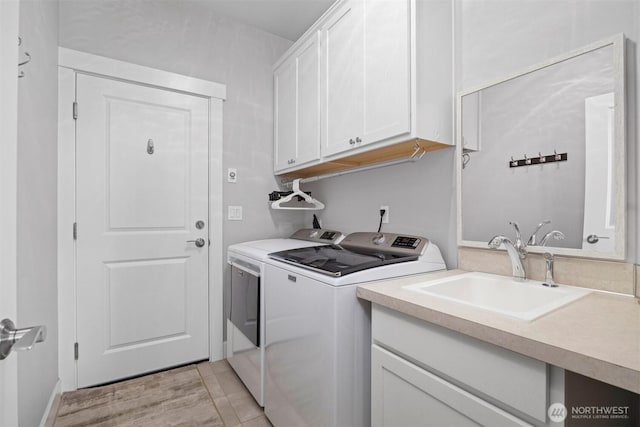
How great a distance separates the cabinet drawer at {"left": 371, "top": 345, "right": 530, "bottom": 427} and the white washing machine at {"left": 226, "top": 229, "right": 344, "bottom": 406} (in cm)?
78

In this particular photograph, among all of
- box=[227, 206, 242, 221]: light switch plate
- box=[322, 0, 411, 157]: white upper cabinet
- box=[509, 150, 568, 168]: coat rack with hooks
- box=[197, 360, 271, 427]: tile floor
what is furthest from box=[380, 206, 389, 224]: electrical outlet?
box=[197, 360, 271, 427]: tile floor

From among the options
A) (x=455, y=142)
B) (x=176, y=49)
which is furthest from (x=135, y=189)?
(x=455, y=142)

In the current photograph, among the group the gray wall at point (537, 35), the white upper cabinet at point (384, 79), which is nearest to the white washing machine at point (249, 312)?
the white upper cabinet at point (384, 79)

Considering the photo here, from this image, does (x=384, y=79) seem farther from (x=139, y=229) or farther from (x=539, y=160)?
(x=139, y=229)

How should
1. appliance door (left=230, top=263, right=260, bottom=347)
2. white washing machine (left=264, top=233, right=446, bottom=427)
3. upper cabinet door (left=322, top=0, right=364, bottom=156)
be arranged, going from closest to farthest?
white washing machine (left=264, top=233, right=446, bottom=427)
upper cabinet door (left=322, top=0, right=364, bottom=156)
appliance door (left=230, top=263, right=260, bottom=347)

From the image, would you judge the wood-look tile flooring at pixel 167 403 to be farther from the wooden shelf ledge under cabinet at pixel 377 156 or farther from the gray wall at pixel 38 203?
the wooden shelf ledge under cabinet at pixel 377 156

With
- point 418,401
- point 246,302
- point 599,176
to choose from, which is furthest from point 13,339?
point 599,176

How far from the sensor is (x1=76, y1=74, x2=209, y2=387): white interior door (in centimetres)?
197

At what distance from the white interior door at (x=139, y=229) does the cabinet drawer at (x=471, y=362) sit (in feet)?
5.62

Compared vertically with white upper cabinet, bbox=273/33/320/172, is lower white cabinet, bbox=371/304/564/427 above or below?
below

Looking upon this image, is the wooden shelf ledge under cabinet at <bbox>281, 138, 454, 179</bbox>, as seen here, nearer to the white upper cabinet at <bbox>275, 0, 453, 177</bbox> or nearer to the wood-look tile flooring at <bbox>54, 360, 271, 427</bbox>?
the white upper cabinet at <bbox>275, 0, 453, 177</bbox>

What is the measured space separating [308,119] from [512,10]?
123 cm

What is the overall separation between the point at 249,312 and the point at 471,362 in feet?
4.40

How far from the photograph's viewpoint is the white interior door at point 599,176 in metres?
1.06
